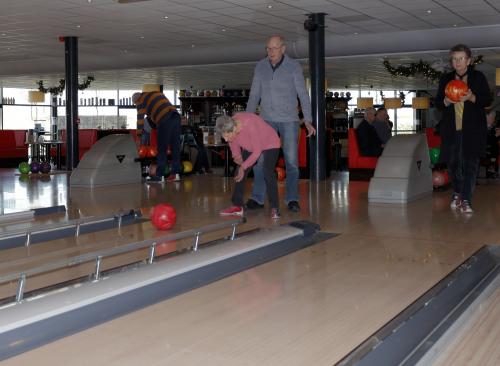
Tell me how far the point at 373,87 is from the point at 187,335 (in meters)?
21.3

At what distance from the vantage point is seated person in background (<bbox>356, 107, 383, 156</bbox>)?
8570 millimetres

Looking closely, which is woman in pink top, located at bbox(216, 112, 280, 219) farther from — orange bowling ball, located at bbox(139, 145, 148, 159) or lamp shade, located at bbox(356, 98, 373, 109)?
lamp shade, located at bbox(356, 98, 373, 109)

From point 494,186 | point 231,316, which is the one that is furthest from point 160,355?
point 494,186

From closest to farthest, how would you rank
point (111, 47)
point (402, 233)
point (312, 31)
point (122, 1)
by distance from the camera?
point (402, 233) < point (122, 1) < point (312, 31) < point (111, 47)

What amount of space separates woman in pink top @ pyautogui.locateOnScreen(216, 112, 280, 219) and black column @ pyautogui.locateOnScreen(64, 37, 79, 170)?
784 centimetres

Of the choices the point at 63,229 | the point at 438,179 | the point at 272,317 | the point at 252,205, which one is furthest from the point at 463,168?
the point at 272,317

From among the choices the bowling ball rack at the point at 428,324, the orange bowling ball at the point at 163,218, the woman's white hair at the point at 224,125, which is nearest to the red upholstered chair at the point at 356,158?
the woman's white hair at the point at 224,125

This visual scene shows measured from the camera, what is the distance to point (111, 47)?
14.1 metres

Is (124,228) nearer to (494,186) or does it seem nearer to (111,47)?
(494,186)

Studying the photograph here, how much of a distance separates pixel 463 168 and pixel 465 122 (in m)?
0.36

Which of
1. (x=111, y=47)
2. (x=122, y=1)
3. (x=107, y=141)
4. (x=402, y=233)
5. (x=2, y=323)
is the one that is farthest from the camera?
(x=111, y=47)

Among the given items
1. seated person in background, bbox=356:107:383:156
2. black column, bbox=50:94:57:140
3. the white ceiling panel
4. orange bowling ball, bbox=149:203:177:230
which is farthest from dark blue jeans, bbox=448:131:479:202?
black column, bbox=50:94:57:140

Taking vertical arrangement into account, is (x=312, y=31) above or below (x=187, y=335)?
above

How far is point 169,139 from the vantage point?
859 cm
